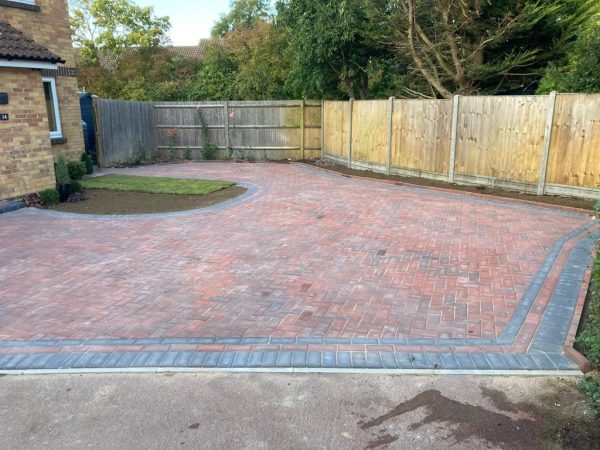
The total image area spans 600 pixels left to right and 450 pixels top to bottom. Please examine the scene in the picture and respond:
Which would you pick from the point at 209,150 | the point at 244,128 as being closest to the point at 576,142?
the point at 244,128

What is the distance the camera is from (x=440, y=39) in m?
14.0

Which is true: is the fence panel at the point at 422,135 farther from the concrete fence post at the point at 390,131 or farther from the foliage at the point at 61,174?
the foliage at the point at 61,174

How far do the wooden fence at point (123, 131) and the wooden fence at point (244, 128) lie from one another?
574 millimetres

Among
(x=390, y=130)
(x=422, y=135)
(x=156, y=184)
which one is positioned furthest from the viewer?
(x=390, y=130)

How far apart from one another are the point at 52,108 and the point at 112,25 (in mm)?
18971

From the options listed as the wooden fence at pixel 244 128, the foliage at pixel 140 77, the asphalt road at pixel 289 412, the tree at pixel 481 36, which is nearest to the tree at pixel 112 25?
the foliage at pixel 140 77

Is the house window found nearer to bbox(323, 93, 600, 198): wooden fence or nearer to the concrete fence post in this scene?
bbox(323, 93, 600, 198): wooden fence

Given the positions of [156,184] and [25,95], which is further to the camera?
[156,184]

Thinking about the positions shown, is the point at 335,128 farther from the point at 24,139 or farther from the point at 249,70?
the point at 24,139

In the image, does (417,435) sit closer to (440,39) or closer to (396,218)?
(396,218)

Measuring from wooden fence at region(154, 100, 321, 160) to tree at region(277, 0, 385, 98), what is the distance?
3.87ft

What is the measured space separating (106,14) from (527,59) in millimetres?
25282

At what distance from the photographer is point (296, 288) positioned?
562cm

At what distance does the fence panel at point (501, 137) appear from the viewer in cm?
1017
